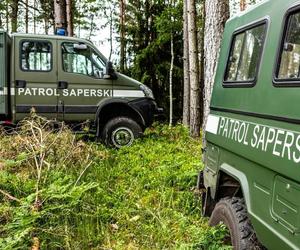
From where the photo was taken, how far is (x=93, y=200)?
5457 mm

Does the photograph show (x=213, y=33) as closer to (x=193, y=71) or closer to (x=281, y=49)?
(x=281, y=49)

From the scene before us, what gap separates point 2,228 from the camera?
4320 millimetres

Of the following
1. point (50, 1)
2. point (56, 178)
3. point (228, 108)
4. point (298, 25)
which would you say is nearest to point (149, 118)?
point (56, 178)

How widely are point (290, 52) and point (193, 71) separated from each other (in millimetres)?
8350

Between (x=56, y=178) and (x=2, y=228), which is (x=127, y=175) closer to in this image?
(x=56, y=178)

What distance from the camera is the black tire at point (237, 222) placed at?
3225mm

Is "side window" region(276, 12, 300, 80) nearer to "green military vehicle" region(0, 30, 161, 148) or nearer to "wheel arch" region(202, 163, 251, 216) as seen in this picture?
"wheel arch" region(202, 163, 251, 216)

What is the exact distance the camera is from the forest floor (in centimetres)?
434

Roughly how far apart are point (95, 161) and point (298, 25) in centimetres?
531

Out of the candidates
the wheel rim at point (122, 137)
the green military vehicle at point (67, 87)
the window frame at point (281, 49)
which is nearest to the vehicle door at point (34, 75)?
the green military vehicle at point (67, 87)

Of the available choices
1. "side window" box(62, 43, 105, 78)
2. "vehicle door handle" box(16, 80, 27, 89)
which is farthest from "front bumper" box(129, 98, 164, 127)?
"vehicle door handle" box(16, 80, 27, 89)

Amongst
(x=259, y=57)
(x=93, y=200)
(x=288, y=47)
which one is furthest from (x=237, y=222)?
(x=93, y=200)

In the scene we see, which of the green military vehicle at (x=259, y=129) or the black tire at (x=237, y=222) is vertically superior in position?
the green military vehicle at (x=259, y=129)

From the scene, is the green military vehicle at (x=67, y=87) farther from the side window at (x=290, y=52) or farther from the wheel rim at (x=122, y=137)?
the side window at (x=290, y=52)
